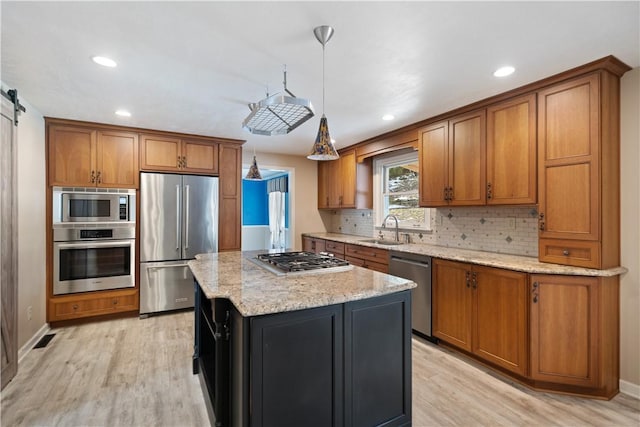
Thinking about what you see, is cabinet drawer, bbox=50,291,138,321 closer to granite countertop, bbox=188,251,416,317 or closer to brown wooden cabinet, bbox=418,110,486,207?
granite countertop, bbox=188,251,416,317

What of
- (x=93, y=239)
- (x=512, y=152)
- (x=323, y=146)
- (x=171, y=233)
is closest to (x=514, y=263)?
(x=512, y=152)

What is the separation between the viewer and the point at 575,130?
7.53 ft

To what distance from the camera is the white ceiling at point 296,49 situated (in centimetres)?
164

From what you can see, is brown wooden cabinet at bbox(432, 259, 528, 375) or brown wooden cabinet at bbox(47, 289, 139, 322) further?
brown wooden cabinet at bbox(47, 289, 139, 322)

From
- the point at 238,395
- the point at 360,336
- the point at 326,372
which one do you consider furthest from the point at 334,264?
the point at 238,395

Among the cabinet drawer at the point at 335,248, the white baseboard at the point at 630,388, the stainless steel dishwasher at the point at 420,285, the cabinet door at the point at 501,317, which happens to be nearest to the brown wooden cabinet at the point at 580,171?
the cabinet door at the point at 501,317

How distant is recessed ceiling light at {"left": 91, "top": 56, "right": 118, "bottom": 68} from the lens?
2.15 m

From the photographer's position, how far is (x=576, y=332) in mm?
2219

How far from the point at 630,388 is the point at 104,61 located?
4398mm

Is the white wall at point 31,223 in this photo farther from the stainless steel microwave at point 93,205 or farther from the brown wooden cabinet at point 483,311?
the brown wooden cabinet at point 483,311

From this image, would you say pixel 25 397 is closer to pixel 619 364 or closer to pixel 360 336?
pixel 360 336

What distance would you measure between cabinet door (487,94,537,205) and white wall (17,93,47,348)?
429 cm

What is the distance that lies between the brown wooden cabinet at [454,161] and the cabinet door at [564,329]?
38.4 inches

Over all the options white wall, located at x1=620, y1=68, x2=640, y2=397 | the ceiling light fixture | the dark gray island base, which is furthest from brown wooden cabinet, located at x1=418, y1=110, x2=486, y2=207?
the ceiling light fixture
